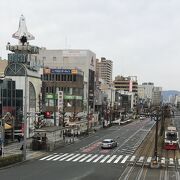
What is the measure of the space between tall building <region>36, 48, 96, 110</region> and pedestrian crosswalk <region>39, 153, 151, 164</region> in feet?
266

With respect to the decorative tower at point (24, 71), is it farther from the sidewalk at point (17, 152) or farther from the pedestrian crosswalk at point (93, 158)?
the pedestrian crosswalk at point (93, 158)

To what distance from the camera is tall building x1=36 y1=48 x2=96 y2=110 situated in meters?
139

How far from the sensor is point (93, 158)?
50469mm

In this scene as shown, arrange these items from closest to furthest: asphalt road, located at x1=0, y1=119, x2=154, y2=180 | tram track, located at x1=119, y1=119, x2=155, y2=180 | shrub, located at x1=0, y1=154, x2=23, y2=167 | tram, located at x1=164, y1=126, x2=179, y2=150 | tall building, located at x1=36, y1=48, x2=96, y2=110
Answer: asphalt road, located at x1=0, y1=119, x2=154, y2=180, tram track, located at x1=119, y1=119, x2=155, y2=180, shrub, located at x1=0, y1=154, x2=23, y2=167, tram, located at x1=164, y1=126, x2=179, y2=150, tall building, located at x1=36, y1=48, x2=96, y2=110

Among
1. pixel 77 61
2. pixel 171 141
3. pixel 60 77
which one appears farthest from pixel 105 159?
pixel 77 61

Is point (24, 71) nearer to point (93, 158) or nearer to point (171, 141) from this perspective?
point (93, 158)

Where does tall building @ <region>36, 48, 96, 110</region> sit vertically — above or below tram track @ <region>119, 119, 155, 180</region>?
above

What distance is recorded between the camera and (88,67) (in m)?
141

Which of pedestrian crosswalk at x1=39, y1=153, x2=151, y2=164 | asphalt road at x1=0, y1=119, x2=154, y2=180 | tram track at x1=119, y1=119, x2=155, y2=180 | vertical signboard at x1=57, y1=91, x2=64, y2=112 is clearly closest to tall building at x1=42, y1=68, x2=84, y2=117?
vertical signboard at x1=57, y1=91, x2=64, y2=112

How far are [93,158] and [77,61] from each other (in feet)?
302

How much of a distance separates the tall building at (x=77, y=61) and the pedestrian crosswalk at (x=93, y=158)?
81177 millimetres

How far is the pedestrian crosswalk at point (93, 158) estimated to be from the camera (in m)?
47.9

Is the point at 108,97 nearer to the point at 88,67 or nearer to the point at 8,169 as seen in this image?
the point at 88,67

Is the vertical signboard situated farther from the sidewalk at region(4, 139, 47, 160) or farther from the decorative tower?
→ the sidewalk at region(4, 139, 47, 160)
